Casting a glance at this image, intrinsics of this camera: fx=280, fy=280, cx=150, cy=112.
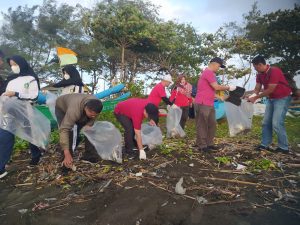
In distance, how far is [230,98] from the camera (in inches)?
212

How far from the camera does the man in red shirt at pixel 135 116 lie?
4.35 m

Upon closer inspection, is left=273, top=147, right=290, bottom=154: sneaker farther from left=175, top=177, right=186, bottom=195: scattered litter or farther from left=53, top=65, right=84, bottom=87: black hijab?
left=53, top=65, right=84, bottom=87: black hijab

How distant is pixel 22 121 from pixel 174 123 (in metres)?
3.41

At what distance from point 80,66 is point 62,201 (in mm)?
22274

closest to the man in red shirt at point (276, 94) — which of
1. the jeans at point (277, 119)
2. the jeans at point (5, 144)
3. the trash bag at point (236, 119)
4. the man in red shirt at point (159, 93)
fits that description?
the jeans at point (277, 119)

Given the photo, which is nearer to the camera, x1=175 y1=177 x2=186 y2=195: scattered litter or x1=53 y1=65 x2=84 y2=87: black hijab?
x1=175 y1=177 x2=186 y2=195: scattered litter

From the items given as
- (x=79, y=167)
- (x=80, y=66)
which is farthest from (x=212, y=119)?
(x=80, y=66)

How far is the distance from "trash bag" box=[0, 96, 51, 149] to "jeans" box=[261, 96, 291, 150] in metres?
3.77

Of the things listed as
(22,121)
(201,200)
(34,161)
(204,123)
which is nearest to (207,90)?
(204,123)

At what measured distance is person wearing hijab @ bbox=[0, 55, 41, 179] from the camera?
4016 millimetres

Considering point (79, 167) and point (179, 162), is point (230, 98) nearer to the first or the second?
point (179, 162)

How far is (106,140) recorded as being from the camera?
4273mm

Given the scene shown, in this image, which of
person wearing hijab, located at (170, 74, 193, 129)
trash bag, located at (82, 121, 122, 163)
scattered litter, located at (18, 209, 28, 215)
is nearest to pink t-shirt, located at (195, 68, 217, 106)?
trash bag, located at (82, 121, 122, 163)

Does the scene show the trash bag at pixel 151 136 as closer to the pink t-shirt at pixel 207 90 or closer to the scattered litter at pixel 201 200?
the pink t-shirt at pixel 207 90
